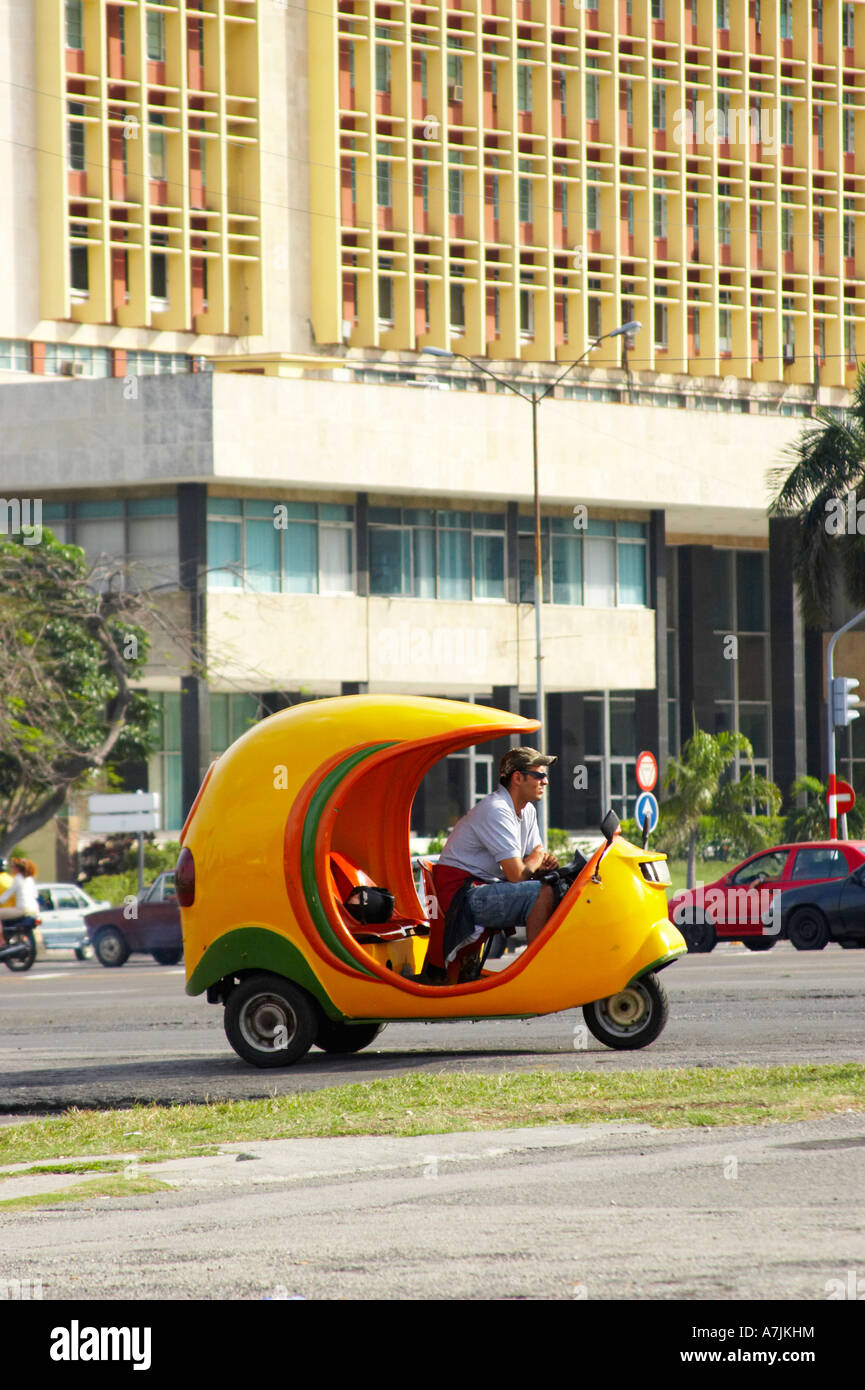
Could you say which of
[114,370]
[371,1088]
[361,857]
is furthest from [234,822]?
[114,370]

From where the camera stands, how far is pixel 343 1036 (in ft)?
44.3

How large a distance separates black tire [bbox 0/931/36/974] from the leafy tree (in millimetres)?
7561

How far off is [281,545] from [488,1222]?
4633 cm

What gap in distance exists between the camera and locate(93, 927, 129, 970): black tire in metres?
31.7

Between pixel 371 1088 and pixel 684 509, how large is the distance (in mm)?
50485

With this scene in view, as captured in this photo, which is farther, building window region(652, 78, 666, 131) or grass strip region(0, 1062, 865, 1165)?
building window region(652, 78, 666, 131)

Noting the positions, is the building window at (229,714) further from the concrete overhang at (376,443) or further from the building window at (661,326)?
the building window at (661,326)

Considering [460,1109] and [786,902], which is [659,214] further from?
[460,1109]

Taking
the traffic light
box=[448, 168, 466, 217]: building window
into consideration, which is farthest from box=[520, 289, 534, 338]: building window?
the traffic light

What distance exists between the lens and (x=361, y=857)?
1361 centimetres

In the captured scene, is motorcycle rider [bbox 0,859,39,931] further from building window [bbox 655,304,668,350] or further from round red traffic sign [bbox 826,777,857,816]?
building window [bbox 655,304,668,350]

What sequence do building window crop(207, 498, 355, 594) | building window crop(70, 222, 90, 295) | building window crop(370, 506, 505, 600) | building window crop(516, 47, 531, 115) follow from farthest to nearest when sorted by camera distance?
building window crop(516, 47, 531, 115)
building window crop(70, 222, 90, 295)
building window crop(370, 506, 505, 600)
building window crop(207, 498, 355, 594)
